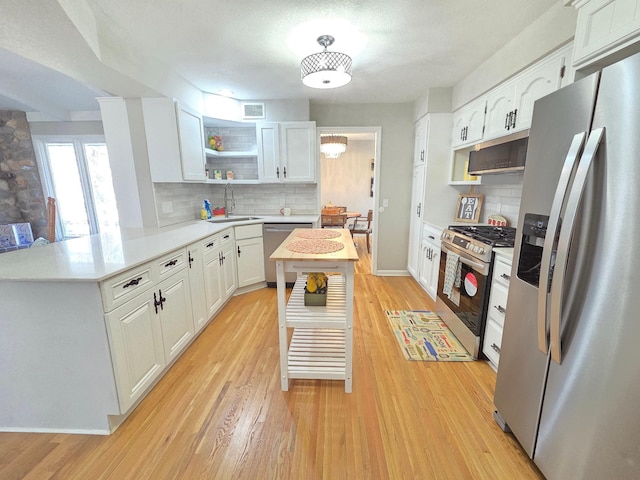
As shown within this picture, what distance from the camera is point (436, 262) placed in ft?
9.71

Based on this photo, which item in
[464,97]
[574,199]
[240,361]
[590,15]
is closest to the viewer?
[574,199]

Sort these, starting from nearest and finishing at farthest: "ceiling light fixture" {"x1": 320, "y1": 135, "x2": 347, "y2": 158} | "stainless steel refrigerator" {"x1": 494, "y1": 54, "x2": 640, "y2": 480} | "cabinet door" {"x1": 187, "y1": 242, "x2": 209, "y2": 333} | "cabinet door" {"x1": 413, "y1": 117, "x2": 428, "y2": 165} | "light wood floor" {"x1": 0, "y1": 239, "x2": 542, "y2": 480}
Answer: "stainless steel refrigerator" {"x1": 494, "y1": 54, "x2": 640, "y2": 480} < "light wood floor" {"x1": 0, "y1": 239, "x2": 542, "y2": 480} < "cabinet door" {"x1": 187, "y1": 242, "x2": 209, "y2": 333} < "cabinet door" {"x1": 413, "y1": 117, "x2": 428, "y2": 165} < "ceiling light fixture" {"x1": 320, "y1": 135, "x2": 347, "y2": 158}

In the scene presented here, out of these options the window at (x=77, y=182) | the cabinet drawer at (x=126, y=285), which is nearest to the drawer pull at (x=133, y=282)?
the cabinet drawer at (x=126, y=285)

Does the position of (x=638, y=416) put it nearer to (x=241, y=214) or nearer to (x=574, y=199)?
(x=574, y=199)

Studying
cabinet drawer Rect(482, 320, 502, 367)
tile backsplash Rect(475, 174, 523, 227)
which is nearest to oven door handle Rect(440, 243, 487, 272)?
cabinet drawer Rect(482, 320, 502, 367)

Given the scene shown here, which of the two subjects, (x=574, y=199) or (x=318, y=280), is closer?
(x=574, y=199)

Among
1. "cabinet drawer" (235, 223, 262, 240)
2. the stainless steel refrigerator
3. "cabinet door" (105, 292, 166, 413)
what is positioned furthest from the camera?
"cabinet drawer" (235, 223, 262, 240)

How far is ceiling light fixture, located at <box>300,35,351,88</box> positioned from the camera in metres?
1.91

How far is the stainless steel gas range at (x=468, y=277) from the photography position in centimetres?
193

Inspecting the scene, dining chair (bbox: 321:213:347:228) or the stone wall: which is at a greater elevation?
the stone wall

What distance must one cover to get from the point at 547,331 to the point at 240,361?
1.93m

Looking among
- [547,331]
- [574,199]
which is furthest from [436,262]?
[574,199]

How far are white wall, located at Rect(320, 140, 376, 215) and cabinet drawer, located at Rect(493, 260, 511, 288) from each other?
18.5ft

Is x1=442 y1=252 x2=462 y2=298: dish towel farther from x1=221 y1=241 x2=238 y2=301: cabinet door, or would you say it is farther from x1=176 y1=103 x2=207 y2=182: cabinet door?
x1=176 y1=103 x2=207 y2=182: cabinet door
